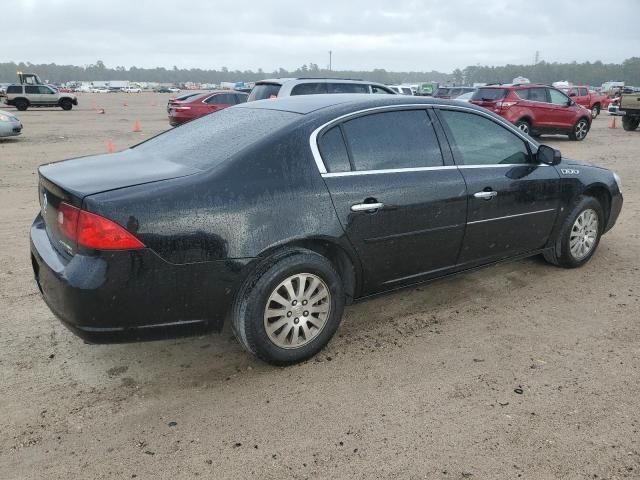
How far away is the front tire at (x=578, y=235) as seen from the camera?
15.8ft

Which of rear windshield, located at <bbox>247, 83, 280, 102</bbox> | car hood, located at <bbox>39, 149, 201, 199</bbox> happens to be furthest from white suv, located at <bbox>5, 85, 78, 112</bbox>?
car hood, located at <bbox>39, 149, 201, 199</bbox>

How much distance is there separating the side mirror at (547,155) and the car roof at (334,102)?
895 mm

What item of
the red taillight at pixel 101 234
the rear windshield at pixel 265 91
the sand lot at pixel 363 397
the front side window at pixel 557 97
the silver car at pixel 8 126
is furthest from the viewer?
the front side window at pixel 557 97

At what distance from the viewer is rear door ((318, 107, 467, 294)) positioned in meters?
3.40

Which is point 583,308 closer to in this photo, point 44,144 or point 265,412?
point 265,412

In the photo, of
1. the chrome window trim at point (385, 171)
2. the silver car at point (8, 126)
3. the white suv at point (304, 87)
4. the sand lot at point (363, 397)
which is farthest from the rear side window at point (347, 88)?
the silver car at point (8, 126)

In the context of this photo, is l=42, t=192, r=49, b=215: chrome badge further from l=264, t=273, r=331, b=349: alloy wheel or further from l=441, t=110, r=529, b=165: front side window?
l=441, t=110, r=529, b=165: front side window

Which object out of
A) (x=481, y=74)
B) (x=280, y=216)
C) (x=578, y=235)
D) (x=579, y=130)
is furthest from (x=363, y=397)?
(x=481, y=74)

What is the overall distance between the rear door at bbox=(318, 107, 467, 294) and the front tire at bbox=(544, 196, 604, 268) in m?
1.44

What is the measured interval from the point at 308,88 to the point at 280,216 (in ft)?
27.1

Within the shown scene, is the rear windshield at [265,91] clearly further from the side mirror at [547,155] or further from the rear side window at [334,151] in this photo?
the rear side window at [334,151]

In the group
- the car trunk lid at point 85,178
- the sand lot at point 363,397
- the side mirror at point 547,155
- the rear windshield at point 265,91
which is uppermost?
the rear windshield at point 265,91

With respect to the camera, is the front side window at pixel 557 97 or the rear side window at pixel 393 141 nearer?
the rear side window at pixel 393 141

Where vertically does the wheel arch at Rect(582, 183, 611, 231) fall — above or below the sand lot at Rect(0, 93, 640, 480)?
above
